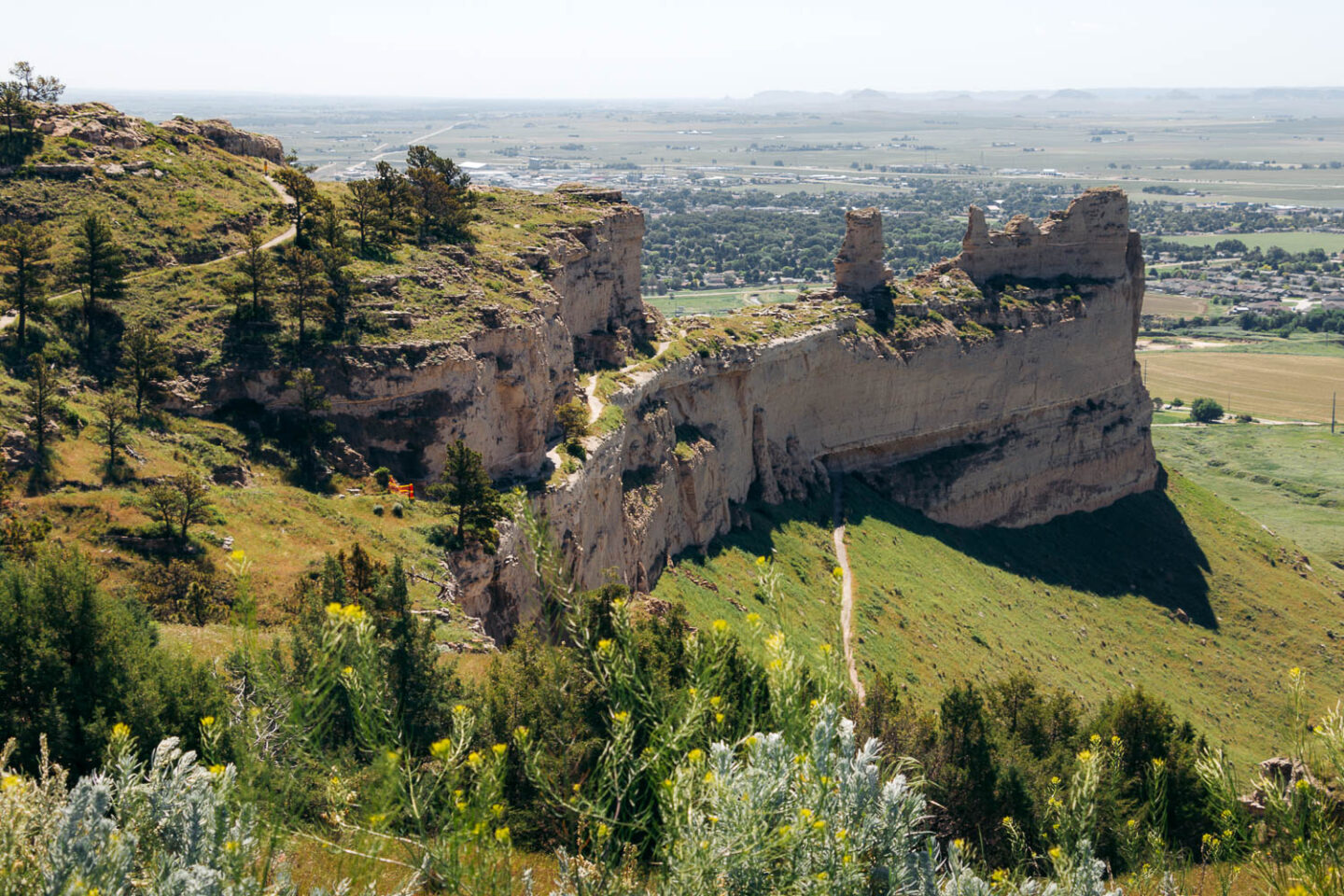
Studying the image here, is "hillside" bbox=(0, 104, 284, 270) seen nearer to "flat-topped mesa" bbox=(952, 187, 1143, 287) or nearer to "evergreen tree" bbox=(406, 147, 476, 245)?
"evergreen tree" bbox=(406, 147, 476, 245)

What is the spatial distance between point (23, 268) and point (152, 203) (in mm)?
11956

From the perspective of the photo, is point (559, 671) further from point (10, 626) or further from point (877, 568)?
point (877, 568)

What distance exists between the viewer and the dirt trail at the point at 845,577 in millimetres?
43156

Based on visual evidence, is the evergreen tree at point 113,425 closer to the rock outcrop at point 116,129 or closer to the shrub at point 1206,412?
the rock outcrop at point 116,129

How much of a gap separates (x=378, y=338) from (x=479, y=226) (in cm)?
1558

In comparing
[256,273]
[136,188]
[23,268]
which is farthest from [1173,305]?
[23,268]

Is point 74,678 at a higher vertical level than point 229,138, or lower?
lower

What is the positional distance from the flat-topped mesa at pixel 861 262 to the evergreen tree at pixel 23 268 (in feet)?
137

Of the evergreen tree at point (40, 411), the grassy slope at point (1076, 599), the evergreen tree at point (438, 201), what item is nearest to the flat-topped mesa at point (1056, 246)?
the grassy slope at point (1076, 599)

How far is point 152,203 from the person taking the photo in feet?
160

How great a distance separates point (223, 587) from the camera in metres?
28.3

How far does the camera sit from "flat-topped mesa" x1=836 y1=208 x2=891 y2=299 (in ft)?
217

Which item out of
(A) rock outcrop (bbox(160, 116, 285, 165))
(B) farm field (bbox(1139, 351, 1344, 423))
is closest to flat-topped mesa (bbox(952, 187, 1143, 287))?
(A) rock outcrop (bbox(160, 116, 285, 165))

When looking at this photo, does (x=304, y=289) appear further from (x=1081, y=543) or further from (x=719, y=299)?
(x=719, y=299)
